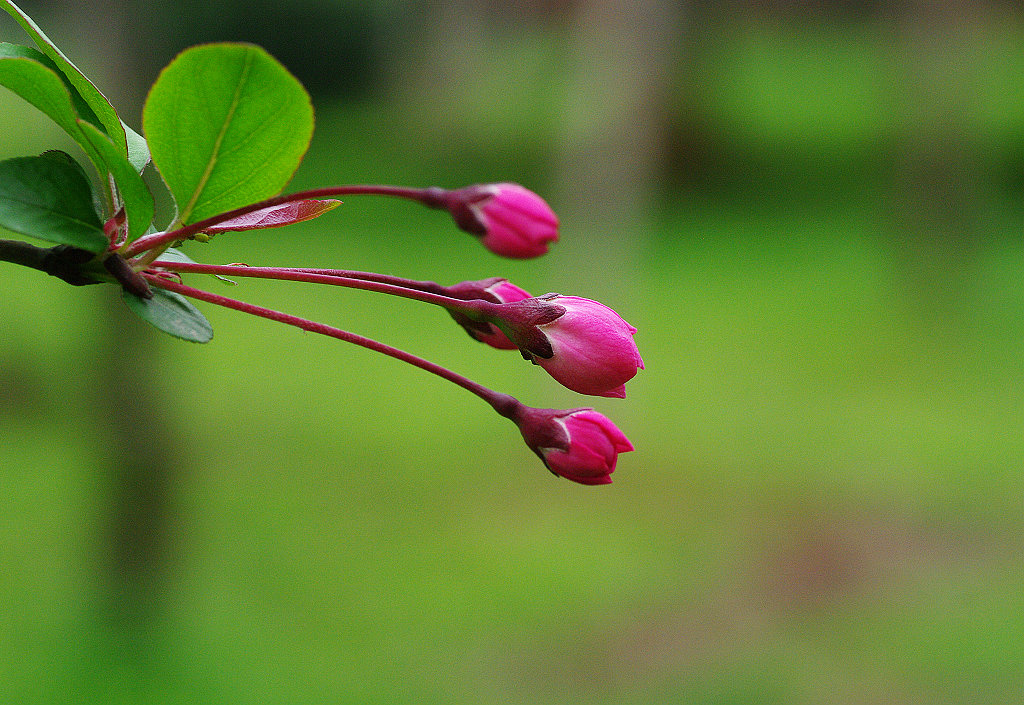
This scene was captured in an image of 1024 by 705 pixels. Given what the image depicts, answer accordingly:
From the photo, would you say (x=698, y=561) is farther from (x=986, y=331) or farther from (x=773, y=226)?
(x=773, y=226)

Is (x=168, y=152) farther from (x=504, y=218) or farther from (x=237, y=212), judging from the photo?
(x=504, y=218)

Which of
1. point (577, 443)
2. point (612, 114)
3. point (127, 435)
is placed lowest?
point (612, 114)

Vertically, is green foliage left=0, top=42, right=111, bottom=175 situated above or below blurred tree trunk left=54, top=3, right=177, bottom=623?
above

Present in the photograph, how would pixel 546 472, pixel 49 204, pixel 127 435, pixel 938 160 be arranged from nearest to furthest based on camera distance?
pixel 49 204 → pixel 127 435 → pixel 546 472 → pixel 938 160

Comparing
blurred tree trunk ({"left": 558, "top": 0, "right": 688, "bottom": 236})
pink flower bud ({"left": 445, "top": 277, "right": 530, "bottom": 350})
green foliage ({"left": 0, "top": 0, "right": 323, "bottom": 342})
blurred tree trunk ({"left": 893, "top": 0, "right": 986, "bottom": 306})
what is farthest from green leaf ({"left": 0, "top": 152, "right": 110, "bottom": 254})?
blurred tree trunk ({"left": 893, "top": 0, "right": 986, "bottom": 306})

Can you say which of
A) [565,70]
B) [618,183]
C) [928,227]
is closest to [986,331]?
[928,227]

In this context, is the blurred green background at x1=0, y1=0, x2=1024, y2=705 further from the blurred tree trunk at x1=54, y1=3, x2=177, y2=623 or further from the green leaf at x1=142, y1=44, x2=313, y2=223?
the green leaf at x1=142, y1=44, x2=313, y2=223

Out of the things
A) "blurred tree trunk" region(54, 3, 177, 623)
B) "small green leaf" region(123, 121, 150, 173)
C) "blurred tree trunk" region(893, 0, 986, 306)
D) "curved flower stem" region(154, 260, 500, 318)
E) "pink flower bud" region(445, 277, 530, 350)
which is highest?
"small green leaf" region(123, 121, 150, 173)

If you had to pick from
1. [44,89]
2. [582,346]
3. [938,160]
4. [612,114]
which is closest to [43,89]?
[44,89]
